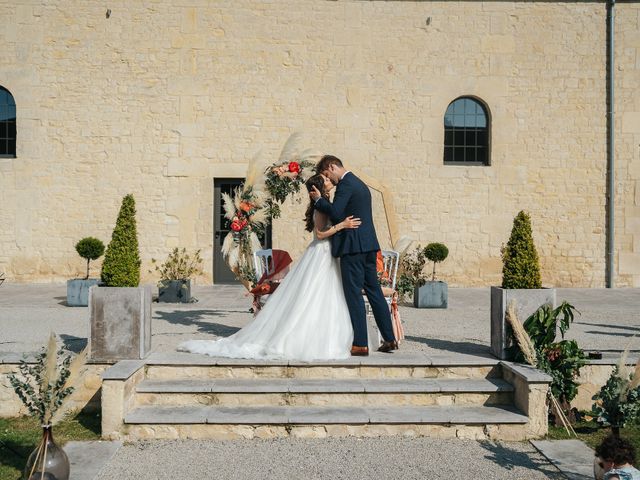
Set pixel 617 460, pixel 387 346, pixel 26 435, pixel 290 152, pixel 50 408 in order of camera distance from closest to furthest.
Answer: pixel 617 460
pixel 50 408
pixel 26 435
pixel 387 346
pixel 290 152

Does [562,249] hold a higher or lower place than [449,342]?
higher

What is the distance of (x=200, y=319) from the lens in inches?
359

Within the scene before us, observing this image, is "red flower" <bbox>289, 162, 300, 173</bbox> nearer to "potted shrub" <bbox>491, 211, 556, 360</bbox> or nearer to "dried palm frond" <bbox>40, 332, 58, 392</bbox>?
"potted shrub" <bbox>491, 211, 556, 360</bbox>

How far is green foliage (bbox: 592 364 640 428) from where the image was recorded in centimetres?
466

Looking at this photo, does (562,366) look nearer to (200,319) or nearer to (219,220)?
(200,319)

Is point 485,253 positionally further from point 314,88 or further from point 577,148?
point 314,88

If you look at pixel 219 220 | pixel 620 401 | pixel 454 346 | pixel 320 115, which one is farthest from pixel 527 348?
pixel 219 220

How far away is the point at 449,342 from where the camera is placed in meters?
7.18


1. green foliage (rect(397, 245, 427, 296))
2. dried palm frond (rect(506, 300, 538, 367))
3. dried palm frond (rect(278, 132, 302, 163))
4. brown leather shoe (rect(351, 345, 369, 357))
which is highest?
dried palm frond (rect(278, 132, 302, 163))

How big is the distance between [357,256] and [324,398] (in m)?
1.41

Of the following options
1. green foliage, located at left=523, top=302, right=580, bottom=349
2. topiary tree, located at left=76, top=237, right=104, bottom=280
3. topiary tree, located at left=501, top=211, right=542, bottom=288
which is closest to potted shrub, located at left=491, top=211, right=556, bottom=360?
topiary tree, located at left=501, top=211, right=542, bottom=288

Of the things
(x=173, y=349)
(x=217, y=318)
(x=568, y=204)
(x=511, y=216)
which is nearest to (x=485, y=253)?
(x=511, y=216)

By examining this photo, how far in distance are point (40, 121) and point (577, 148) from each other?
36.9ft

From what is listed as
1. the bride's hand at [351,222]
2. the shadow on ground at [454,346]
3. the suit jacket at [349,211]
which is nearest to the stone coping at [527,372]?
the shadow on ground at [454,346]
